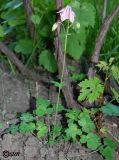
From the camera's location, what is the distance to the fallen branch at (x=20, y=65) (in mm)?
2531

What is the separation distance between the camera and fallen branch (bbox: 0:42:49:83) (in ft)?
8.30

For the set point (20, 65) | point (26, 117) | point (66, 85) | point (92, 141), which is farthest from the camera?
point (20, 65)

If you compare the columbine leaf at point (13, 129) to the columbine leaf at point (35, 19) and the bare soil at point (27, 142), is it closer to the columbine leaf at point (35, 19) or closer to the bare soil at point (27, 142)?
the bare soil at point (27, 142)

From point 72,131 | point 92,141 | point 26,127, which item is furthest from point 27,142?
point 92,141

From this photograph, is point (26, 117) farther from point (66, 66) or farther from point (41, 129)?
point (66, 66)

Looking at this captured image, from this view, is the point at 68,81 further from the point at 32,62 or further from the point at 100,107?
the point at 32,62

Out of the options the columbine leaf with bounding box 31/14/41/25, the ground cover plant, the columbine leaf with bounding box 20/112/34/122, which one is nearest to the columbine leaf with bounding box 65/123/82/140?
the ground cover plant

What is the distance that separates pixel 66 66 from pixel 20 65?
14.0 inches

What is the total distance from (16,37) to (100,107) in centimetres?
93

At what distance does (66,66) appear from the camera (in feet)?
7.83

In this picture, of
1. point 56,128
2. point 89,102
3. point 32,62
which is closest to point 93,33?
point 32,62

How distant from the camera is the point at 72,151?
2121mm

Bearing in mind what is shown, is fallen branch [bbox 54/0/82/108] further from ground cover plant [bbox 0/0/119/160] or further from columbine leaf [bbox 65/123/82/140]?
columbine leaf [bbox 65/123/82/140]

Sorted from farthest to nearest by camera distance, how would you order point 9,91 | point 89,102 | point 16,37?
1. point 16,37
2. point 9,91
3. point 89,102
